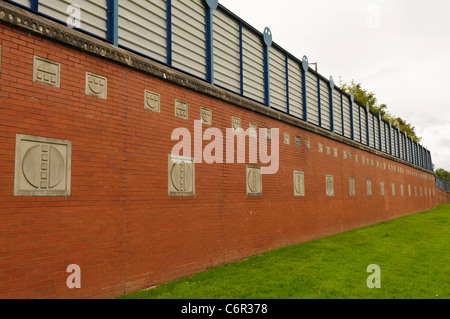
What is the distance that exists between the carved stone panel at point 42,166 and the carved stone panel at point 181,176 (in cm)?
221

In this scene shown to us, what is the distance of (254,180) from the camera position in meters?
9.97

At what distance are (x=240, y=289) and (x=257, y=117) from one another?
5.31 m

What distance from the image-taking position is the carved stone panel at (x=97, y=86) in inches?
Answer: 224

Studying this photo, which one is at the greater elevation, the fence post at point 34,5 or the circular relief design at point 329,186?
the fence post at point 34,5

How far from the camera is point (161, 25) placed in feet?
24.5

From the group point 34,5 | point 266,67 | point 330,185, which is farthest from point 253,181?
point 34,5

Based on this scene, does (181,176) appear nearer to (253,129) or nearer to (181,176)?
(181,176)

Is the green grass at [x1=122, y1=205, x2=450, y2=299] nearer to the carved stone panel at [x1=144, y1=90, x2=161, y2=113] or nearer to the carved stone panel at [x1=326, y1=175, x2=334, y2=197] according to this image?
the carved stone panel at [x1=144, y1=90, x2=161, y2=113]

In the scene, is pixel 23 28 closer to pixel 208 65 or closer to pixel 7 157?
pixel 7 157

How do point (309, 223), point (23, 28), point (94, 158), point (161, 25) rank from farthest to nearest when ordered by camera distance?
point (309, 223) < point (161, 25) < point (94, 158) < point (23, 28)

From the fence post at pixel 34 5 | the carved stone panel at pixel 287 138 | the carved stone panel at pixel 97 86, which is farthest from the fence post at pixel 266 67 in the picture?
the fence post at pixel 34 5

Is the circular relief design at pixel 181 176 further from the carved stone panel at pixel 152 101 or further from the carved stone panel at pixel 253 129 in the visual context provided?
the carved stone panel at pixel 253 129

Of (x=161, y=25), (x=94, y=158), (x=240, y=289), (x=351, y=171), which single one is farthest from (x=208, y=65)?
(x=351, y=171)

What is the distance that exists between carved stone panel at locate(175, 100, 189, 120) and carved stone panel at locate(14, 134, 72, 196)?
2.57m
